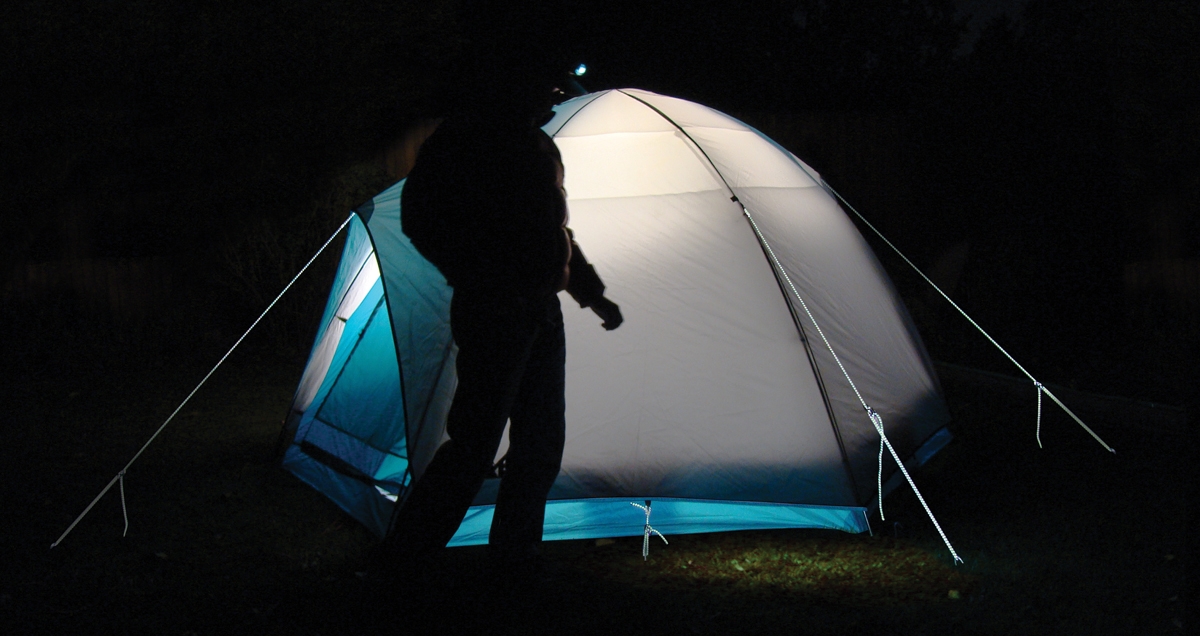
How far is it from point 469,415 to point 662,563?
1.22 metres

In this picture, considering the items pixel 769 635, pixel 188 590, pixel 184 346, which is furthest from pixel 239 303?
pixel 769 635

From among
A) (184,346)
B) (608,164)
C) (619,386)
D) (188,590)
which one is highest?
(608,164)

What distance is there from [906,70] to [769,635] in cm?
1703

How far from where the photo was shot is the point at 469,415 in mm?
2906

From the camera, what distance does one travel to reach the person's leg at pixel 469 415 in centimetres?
288

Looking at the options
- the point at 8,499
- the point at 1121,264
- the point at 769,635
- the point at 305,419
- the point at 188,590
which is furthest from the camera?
the point at 1121,264

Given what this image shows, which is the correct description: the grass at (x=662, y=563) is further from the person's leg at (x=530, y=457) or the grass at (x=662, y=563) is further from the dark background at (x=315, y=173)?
the dark background at (x=315, y=173)

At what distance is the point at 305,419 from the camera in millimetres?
5105

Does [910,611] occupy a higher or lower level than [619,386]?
lower

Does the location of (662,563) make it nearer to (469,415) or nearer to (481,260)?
(469,415)

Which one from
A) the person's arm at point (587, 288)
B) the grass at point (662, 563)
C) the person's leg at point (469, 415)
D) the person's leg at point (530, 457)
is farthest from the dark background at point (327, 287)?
the person's arm at point (587, 288)

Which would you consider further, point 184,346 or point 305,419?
point 184,346

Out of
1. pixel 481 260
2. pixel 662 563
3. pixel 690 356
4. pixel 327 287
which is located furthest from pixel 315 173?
pixel 481 260

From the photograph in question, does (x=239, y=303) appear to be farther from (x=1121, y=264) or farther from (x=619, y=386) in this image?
(x=1121, y=264)
